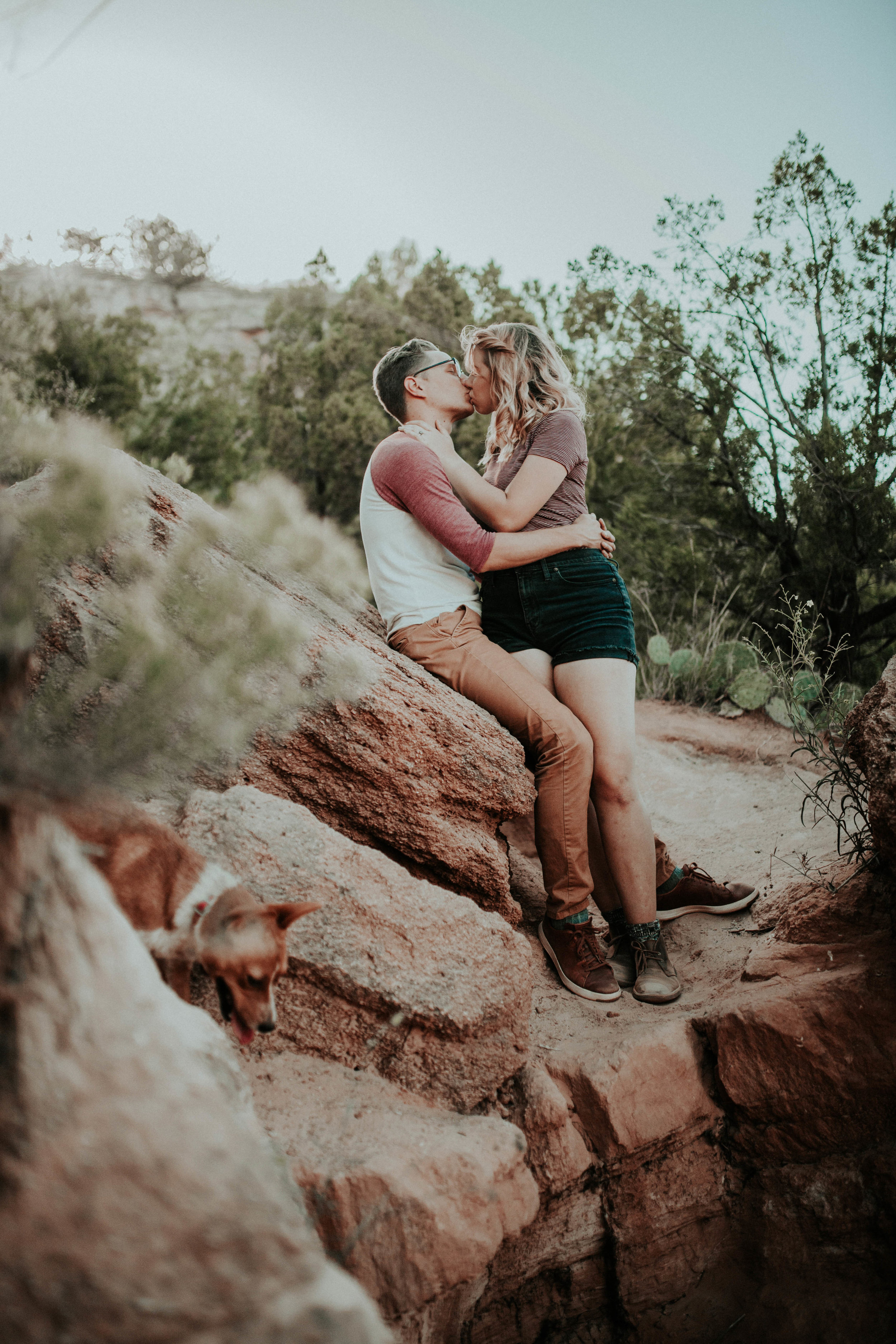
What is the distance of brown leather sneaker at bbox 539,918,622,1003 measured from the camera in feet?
10.6

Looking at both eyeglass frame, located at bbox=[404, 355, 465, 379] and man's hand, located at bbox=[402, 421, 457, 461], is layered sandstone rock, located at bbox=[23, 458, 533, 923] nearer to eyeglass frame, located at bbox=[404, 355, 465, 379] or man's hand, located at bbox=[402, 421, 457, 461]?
man's hand, located at bbox=[402, 421, 457, 461]

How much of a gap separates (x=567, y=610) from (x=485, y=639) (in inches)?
13.6

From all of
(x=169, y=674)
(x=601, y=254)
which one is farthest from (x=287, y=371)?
(x=169, y=674)

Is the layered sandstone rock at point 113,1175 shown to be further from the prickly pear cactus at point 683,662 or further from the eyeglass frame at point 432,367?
the prickly pear cactus at point 683,662

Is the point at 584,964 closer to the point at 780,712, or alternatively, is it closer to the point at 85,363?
the point at 780,712

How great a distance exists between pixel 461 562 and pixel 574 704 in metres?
0.76

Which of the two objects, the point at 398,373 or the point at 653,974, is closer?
the point at 653,974

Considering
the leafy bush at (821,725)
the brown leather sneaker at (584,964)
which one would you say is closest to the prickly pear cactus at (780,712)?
the leafy bush at (821,725)

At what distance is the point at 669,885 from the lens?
3770mm

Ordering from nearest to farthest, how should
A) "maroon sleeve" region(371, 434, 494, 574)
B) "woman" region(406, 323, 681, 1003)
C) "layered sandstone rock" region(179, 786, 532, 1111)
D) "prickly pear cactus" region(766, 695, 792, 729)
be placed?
"layered sandstone rock" region(179, 786, 532, 1111) → "maroon sleeve" region(371, 434, 494, 574) → "woman" region(406, 323, 681, 1003) → "prickly pear cactus" region(766, 695, 792, 729)

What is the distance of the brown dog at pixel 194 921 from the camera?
2127 mm

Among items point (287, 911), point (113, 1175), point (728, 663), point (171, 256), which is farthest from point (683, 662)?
point (171, 256)

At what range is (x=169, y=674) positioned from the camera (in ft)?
5.83

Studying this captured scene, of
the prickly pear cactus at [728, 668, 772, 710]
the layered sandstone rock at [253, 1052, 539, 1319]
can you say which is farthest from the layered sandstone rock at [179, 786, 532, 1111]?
the prickly pear cactus at [728, 668, 772, 710]
